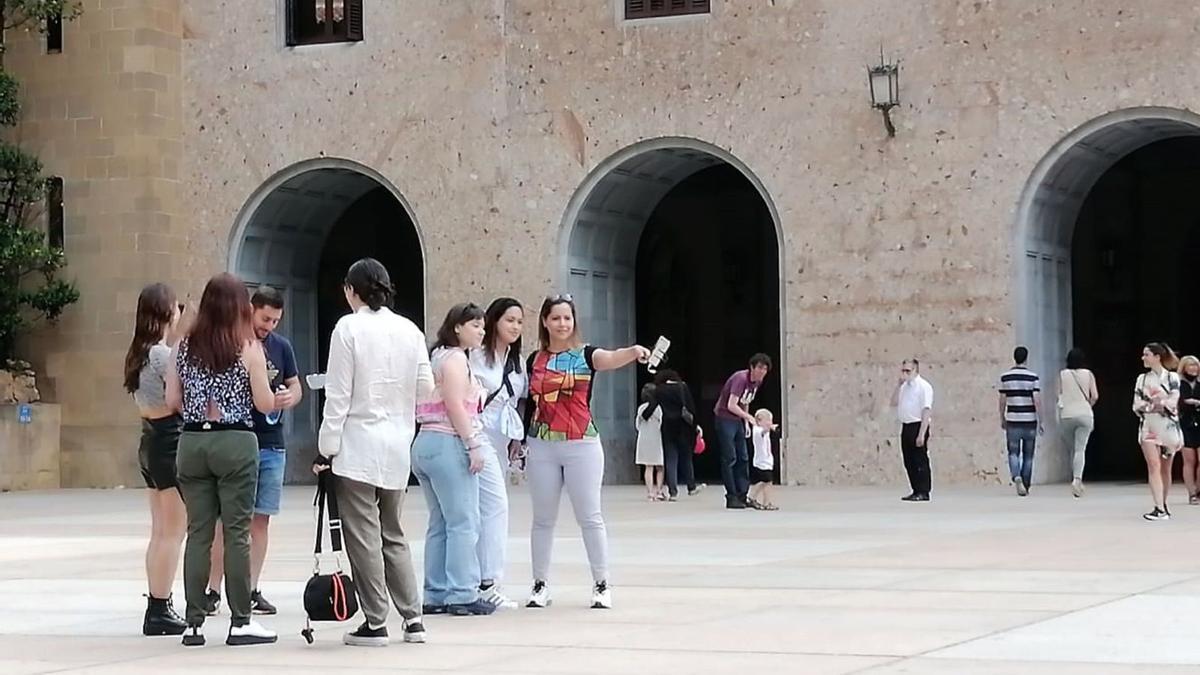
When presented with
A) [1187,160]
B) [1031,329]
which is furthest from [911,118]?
[1187,160]

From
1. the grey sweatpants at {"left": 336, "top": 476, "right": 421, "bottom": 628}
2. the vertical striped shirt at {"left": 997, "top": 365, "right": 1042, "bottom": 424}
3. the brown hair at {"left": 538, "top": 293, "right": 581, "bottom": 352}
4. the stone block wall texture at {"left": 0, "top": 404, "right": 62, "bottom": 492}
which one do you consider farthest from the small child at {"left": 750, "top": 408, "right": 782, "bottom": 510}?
the stone block wall texture at {"left": 0, "top": 404, "right": 62, "bottom": 492}

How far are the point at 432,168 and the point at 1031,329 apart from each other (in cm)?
815

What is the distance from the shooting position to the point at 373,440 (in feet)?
30.4

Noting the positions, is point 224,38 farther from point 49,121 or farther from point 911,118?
point 911,118

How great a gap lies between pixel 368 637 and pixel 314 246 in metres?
21.3

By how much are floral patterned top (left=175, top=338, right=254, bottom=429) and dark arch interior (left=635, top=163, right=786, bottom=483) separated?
77.5ft

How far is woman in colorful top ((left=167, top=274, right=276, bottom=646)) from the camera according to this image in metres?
9.31

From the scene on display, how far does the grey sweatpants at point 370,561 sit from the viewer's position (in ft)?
30.3

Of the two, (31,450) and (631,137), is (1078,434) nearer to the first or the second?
(631,137)

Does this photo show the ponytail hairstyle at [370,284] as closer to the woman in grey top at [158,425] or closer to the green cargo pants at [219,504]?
the green cargo pants at [219,504]

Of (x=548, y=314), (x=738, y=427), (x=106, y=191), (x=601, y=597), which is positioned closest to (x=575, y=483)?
(x=601, y=597)

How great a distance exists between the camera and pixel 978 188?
24.0 metres

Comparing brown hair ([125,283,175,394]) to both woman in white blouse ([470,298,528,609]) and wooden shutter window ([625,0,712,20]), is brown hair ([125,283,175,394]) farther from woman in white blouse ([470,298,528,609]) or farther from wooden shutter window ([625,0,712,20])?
wooden shutter window ([625,0,712,20])

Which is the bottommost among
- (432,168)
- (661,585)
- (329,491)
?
(661,585)
